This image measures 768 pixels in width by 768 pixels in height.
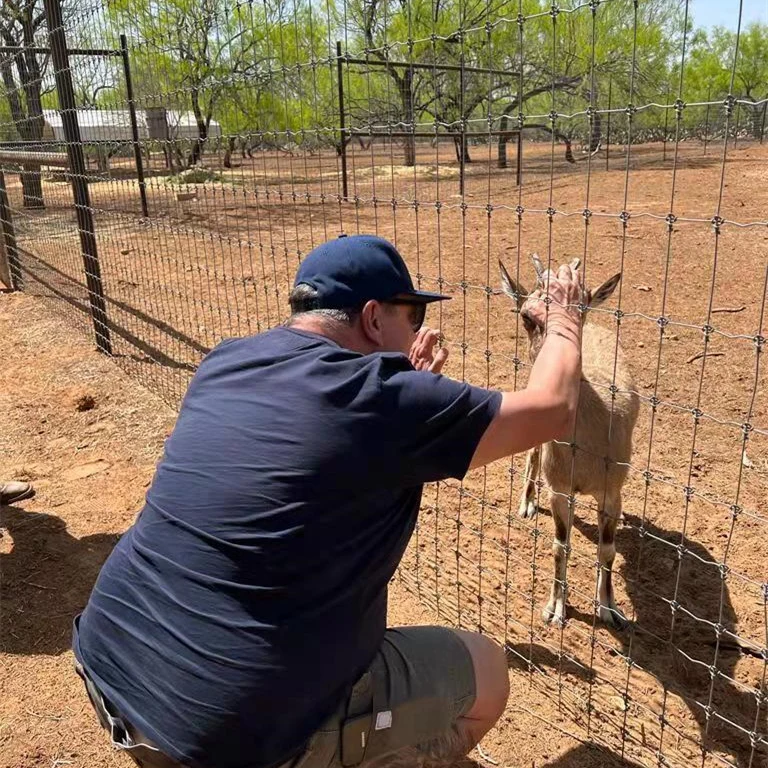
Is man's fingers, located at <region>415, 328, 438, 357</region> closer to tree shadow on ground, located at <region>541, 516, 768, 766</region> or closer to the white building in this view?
tree shadow on ground, located at <region>541, 516, 768, 766</region>

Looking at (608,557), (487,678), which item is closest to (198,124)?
(608,557)

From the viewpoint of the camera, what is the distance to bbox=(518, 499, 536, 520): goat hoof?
483 centimetres

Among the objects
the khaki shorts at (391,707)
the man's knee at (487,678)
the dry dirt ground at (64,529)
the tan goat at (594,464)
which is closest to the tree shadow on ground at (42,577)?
the dry dirt ground at (64,529)

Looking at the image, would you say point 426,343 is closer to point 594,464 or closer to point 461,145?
point 594,464

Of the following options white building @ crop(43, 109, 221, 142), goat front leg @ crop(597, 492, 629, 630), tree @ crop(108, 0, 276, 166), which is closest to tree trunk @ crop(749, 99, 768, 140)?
goat front leg @ crop(597, 492, 629, 630)

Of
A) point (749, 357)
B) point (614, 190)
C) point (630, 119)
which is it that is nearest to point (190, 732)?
point (630, 119)

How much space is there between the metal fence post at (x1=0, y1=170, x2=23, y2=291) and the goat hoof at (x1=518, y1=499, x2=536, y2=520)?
26.2ft

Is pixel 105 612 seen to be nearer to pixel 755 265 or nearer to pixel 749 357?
pixel 749 357

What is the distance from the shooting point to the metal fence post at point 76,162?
6953 millimetres

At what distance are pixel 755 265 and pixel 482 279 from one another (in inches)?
129

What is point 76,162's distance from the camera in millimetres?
7219

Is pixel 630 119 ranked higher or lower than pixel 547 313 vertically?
higher

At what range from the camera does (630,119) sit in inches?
94.6

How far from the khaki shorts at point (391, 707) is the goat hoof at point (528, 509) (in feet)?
7.68
